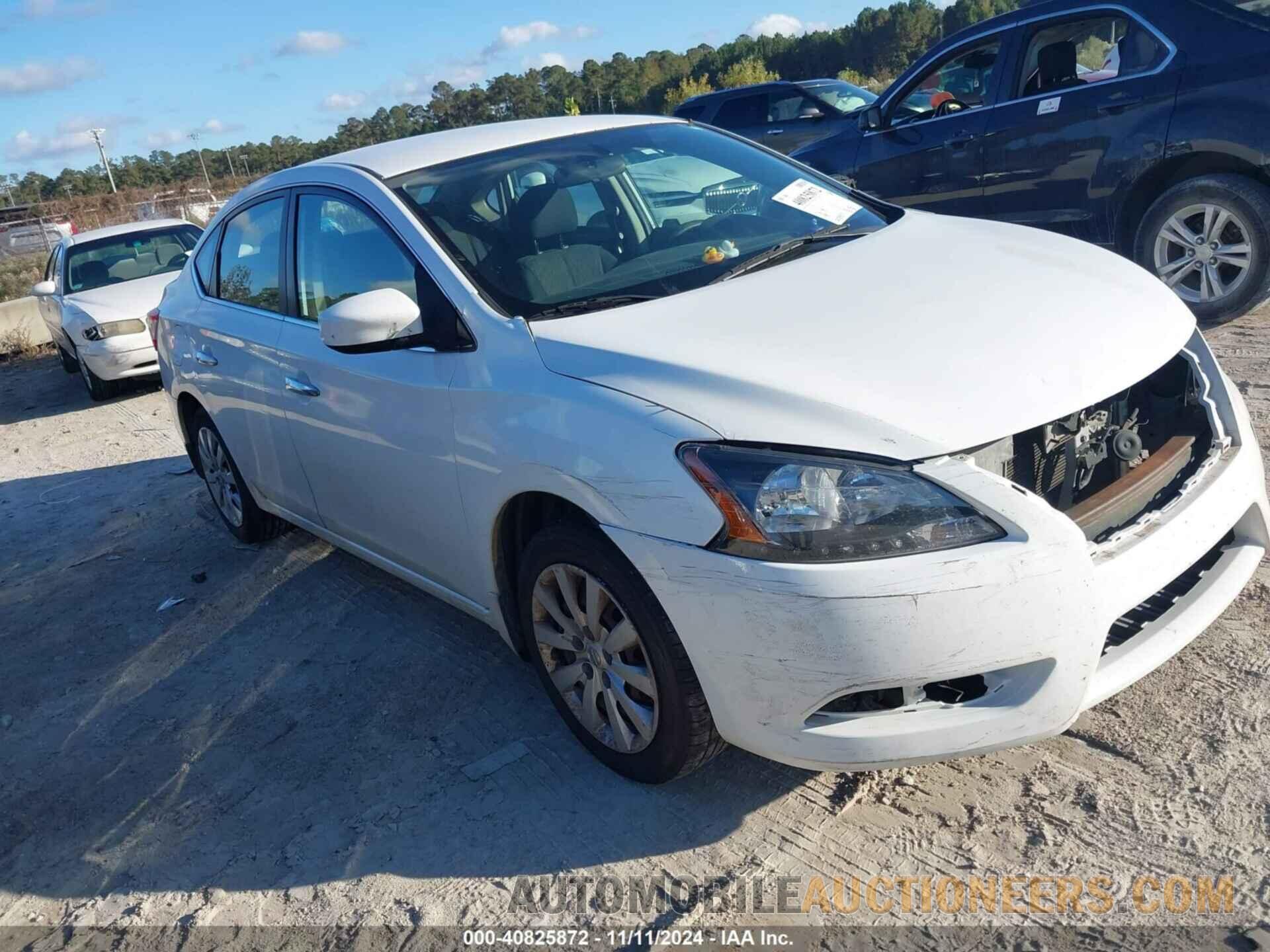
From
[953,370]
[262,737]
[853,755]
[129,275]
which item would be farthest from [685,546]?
[129,275]

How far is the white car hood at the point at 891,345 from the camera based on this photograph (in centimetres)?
231

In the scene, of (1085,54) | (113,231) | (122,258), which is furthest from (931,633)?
(113,231)

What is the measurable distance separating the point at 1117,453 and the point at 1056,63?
4709 mm

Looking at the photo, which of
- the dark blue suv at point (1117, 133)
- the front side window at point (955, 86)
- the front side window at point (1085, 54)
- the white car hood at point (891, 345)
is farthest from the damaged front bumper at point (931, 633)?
the front side window at point (955, 86)

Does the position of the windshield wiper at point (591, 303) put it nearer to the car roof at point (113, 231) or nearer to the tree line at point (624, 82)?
the car roof at point (113, 231)

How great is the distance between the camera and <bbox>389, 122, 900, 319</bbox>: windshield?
10.3ft

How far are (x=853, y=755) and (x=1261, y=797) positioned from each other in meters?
1.00

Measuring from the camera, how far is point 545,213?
339cm

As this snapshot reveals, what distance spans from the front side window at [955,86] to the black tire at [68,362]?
8.38m

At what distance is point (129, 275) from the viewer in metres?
10.7

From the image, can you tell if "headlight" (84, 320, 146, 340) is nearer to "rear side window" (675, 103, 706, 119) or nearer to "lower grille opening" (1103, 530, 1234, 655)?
"rear side window" (675, 103, 706, 119)

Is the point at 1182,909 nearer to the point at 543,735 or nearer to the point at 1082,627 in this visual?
the point at 1082,627

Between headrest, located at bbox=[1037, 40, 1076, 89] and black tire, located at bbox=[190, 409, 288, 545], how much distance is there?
5.22 meters

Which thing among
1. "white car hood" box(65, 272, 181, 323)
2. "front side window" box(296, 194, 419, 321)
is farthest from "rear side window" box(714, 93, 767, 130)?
"front side window" box(296, 194, 419, 321)
